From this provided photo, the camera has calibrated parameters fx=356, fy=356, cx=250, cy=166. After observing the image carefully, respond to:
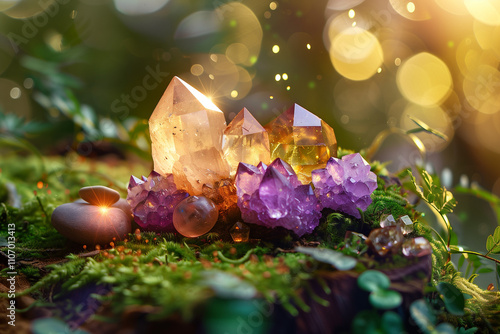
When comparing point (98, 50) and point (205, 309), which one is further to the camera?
point (98, 50)

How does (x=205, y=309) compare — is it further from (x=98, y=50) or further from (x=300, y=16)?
(x=98, y=50)

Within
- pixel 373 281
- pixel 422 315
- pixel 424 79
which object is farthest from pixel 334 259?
pixel 424 79

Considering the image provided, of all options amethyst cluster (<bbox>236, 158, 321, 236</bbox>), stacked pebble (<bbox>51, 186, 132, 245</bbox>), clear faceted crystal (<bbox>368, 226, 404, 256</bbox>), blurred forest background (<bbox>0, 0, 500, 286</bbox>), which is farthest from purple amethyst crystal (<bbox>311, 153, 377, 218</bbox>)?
blurred forest background (<bbox>0, 0, 500, 286</bbox>)

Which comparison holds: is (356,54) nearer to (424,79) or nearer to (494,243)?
(424,79)

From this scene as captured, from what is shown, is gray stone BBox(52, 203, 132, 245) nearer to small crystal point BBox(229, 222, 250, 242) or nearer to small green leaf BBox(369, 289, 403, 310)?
small crystal point BBox(229, 222, 250, 242)

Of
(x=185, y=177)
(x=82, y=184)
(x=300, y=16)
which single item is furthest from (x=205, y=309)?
(x=300, y=16)

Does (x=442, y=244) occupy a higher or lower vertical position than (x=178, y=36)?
lower
